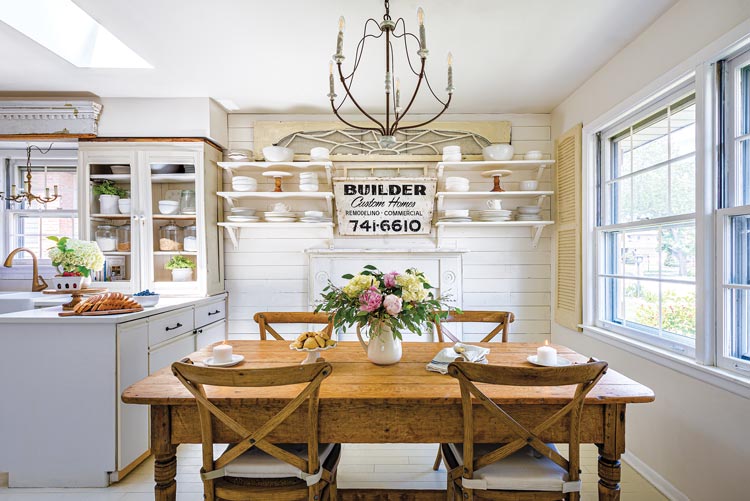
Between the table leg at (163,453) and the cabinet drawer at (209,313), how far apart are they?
1713 millimetres

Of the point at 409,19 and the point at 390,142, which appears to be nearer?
the point at 390,142

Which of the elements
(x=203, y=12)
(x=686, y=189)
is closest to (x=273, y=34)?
(x=203, y=12)

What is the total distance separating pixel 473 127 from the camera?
3.50 metres

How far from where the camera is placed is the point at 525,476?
4.39ft

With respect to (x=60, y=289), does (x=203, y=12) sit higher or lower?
higher

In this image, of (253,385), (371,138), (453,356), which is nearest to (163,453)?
(253,385)

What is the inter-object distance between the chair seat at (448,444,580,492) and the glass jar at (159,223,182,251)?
280 cm

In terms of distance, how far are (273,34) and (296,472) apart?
7.54ft

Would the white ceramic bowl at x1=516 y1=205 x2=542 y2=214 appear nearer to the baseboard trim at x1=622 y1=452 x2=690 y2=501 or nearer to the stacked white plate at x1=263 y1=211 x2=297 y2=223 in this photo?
the baseboard trim at x1=622 y1=452 x2=690 y2=501

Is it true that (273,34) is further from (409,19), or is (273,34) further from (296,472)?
(296,472)

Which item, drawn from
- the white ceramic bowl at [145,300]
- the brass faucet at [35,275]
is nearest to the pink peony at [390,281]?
the white ceramic bowl at [145,300]

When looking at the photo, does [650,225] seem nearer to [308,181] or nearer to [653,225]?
Result: [653,225]

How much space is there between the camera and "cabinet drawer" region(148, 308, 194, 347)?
2.46 metres

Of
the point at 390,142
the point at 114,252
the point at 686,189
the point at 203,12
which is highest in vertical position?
the point at 203,12
